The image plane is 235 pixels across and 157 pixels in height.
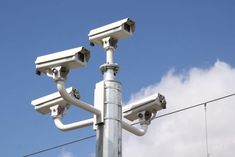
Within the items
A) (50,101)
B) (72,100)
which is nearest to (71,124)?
(50,101)

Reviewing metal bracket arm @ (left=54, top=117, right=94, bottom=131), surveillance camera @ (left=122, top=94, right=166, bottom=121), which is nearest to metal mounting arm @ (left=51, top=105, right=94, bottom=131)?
metal bracket arm @ (left=54, top=117, right=94, bottom=131)

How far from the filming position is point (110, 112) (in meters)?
5.44

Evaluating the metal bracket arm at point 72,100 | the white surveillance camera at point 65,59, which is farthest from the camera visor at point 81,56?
the metal bracket arm at point 72,100

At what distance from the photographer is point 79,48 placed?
5.27m

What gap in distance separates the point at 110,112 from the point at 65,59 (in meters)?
0.76

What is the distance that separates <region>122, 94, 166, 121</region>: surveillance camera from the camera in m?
5.92

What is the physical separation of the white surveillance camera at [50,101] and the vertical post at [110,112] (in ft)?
1.33

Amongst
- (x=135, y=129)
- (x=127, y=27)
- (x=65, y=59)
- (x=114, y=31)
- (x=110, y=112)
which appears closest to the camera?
(x=65, y=59)

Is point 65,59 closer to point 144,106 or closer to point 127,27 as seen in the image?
point 127,27

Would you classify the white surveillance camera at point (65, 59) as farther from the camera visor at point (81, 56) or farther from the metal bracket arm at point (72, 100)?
the metal bracket arm at point (72, 100)

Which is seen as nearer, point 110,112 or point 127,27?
point 110,112

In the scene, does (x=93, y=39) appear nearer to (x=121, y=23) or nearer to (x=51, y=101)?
(x=121, y=23)

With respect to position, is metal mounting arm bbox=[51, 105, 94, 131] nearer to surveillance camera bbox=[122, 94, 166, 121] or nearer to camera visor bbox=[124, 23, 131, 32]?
surveillance camera bbox=[122, 94, 166, 121]

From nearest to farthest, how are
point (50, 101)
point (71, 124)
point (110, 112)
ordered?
point (110, 112), point (71, 124), point (50, 101)
